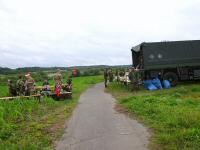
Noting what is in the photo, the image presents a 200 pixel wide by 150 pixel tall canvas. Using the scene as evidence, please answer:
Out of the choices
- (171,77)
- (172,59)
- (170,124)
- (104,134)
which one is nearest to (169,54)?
(172,59)

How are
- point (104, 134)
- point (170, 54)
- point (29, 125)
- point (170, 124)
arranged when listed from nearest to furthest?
point (104, 134), point (170, 124), point (29, 125), point (170, 54)

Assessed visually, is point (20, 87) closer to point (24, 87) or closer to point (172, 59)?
point (24, 87)

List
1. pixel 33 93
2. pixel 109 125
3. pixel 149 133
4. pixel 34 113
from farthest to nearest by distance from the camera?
pixel 33 93
pixel 34 113
pixel 109 125
pixel 149 133

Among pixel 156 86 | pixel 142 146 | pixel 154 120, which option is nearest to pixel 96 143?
pixel 142 146

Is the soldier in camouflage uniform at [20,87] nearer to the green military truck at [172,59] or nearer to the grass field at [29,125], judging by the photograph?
the grass field at [29,125]

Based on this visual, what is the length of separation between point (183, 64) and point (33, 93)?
1179 centimetres

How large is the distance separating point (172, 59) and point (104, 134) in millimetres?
18591

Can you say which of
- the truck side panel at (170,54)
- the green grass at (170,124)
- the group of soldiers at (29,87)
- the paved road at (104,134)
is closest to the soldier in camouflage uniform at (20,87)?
the group of soldiers at (29,87)

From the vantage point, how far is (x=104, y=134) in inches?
392

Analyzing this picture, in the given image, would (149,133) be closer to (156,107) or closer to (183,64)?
(156,107)

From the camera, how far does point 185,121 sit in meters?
10.4

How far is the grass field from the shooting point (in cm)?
918

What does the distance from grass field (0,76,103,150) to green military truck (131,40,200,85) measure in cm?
1084

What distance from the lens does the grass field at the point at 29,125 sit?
9.18 meters
